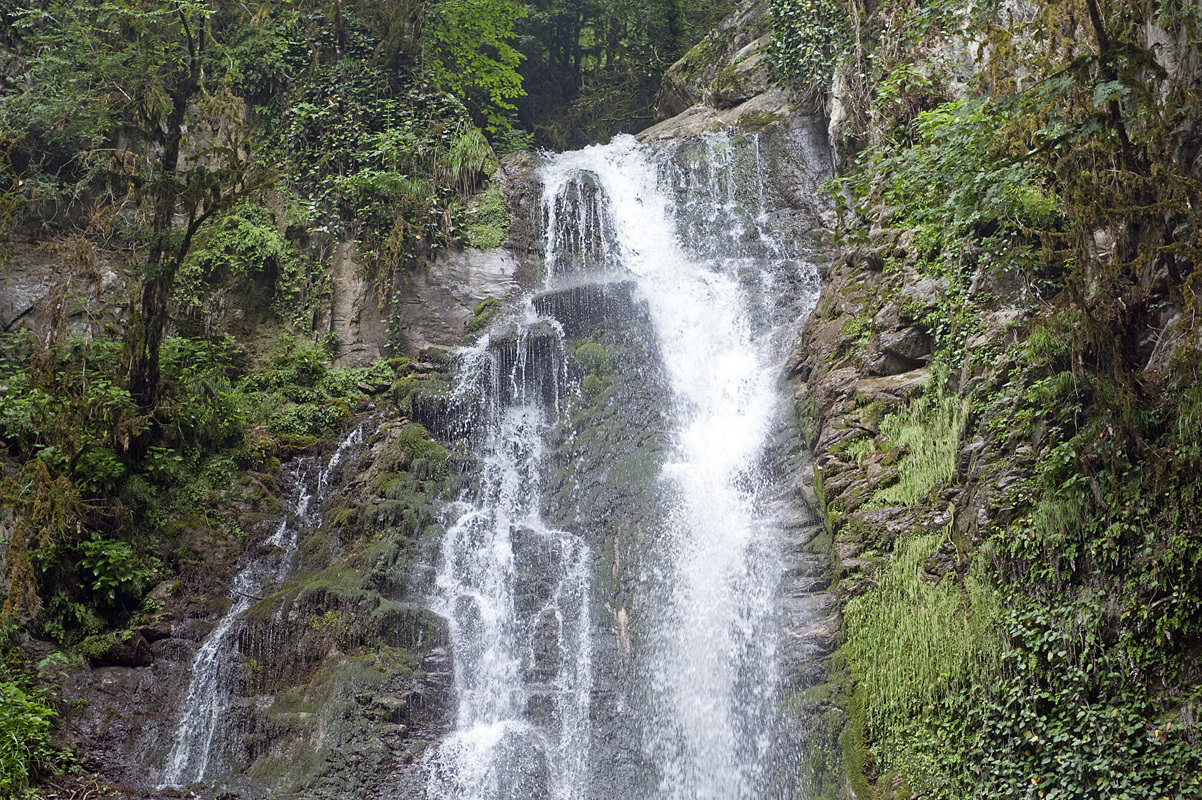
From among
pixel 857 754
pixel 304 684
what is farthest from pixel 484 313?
pixel 857 754

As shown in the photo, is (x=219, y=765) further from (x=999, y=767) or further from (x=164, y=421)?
(x=999, y=767)

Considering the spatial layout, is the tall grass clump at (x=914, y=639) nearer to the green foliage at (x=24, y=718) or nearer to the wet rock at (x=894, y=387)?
the wet rock at (x=894, y=387)

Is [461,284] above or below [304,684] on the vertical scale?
above

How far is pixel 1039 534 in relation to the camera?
6441mm

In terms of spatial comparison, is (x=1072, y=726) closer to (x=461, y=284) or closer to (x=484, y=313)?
(x=484, y=313)

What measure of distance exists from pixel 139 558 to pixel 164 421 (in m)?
2.23

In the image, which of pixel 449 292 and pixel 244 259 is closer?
pixel 244 259

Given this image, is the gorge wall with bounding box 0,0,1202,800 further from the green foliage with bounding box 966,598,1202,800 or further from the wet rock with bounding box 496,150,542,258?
the wet rock with bounding box 496,150,542,258

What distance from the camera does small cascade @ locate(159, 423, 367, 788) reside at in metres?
8.89

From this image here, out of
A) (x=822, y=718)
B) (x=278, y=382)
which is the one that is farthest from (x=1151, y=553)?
(x=278, y=382)

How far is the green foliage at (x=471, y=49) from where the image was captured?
19.4 m

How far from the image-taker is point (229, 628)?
992 centimetres

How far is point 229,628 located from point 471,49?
15622 millimetres

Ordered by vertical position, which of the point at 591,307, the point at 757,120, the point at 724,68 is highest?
the point at 724,68
